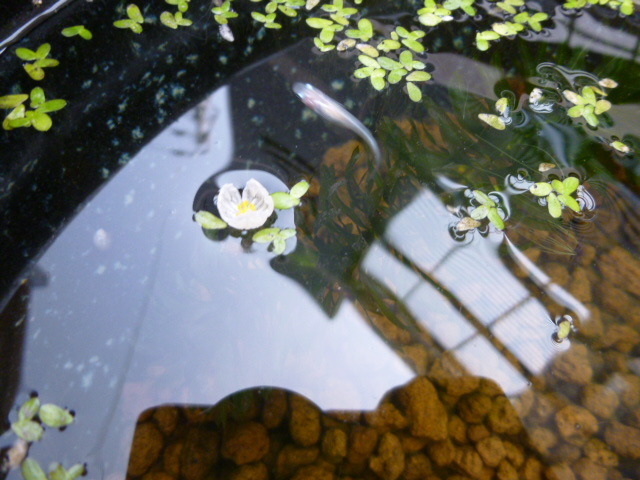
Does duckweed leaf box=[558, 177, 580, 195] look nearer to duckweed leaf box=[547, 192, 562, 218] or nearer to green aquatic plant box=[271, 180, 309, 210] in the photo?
duckweed leaf box=[547, 192, 562, 218]

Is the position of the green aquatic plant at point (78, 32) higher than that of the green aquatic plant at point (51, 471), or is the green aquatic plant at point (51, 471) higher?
the green aquatic plant at point (78, 32)

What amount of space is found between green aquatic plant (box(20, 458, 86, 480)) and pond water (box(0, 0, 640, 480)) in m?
0.01

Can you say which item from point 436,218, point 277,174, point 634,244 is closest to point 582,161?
point 634,244

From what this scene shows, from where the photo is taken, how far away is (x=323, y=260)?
167 cm

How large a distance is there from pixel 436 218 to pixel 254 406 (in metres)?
0.92

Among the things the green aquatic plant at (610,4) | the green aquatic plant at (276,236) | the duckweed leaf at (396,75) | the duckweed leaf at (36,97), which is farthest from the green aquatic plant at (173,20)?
the green aquatic plant at (610,4)

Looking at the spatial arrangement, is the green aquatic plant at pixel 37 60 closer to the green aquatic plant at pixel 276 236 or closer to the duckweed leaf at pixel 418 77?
the green aquatic plant at pixel 276 236

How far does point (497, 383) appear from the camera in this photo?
61.2 inches

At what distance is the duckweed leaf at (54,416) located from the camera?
51.4 inches

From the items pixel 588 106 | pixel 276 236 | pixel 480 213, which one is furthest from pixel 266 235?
pixel 588 106

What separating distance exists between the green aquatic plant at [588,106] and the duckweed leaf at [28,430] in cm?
217

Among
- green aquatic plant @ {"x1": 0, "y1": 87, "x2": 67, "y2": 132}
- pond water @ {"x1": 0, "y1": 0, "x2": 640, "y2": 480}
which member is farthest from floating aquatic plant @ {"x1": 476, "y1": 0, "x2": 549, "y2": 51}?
green aquatic plant @ {"x1": 0, "y1": 87, "x2": 67, "y2": 132}

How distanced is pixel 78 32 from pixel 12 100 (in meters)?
0.39

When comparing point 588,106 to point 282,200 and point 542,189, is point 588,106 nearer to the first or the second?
point 542,189
